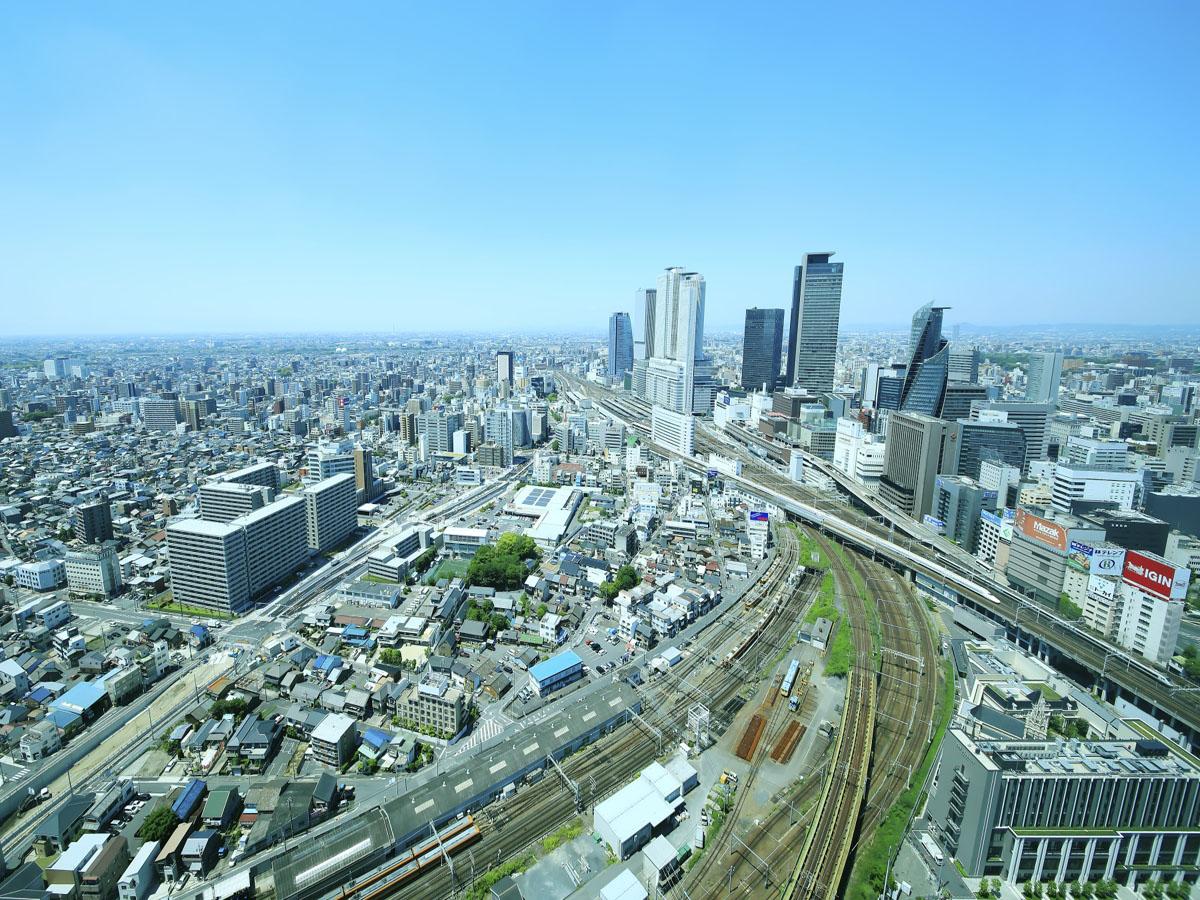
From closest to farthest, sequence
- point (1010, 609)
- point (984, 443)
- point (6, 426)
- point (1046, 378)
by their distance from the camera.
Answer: point (1010, 609) < point (984, 443) < point (6, 426) < point (1046, 378)

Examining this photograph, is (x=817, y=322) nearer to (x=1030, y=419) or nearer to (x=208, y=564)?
(x=1030, y=419)

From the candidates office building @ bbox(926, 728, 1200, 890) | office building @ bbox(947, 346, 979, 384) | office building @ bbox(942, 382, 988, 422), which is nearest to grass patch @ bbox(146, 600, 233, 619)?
office building @ bbox(926, 728, 1200, 890)

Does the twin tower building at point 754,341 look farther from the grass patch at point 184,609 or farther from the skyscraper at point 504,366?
the grass patch at point 184,609

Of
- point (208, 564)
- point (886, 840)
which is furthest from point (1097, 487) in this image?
point (208, 564)

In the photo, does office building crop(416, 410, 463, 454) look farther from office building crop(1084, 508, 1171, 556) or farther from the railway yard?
office building crop(1084, 508, 1171, 556)

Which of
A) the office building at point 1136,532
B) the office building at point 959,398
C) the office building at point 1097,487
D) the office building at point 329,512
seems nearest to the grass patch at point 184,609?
the office building at point 329,512

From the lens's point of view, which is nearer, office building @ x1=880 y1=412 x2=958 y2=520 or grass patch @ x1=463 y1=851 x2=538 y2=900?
grass patch @ x1=463 y1=851 x2=538 y2=900
